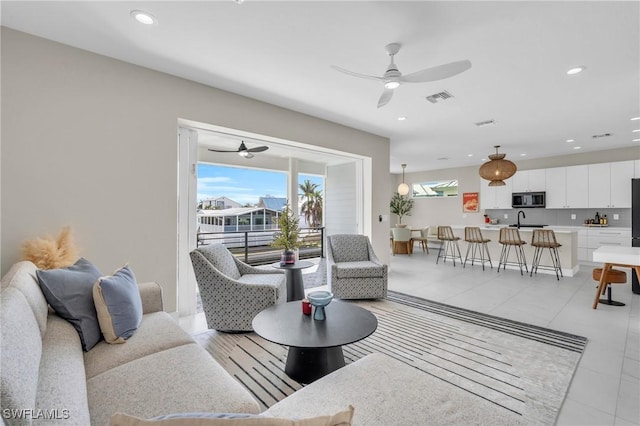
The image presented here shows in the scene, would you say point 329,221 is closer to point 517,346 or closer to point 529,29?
point 517,346

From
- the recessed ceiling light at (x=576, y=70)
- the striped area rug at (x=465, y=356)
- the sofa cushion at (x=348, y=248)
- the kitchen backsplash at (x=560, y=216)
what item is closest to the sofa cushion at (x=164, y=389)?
the striped area rug at (x=465, y=356)

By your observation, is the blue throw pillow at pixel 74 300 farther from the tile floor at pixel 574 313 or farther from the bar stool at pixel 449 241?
the bar stool at pixel 449 241

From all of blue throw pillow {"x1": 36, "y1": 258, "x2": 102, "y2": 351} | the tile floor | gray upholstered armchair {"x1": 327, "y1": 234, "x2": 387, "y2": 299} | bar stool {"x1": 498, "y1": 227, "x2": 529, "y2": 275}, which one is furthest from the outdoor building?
bar stool {"x1": 498, "y1": 227, "x2": 529, "y2": 275}

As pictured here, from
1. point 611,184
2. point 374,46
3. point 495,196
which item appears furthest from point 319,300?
point 495,196

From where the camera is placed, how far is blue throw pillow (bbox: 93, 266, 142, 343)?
69.6 inches

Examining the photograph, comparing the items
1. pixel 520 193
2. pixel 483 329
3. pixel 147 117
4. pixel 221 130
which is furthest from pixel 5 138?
pixel 520 193

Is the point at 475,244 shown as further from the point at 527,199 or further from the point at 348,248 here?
the point at 348,248

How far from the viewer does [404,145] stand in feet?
21.4

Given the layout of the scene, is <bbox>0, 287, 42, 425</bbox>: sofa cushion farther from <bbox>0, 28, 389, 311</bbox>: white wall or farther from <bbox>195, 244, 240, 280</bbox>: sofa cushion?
<bbox>195, 244, 240, 280</bbox>: sofa cushion

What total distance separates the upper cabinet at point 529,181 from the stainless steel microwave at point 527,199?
0.42 ft

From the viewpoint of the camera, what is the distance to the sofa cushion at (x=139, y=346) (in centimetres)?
156

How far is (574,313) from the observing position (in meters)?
3.63

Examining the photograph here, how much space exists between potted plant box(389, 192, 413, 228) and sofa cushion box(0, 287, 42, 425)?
9.46 meters

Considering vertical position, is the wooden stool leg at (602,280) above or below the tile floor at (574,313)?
above
